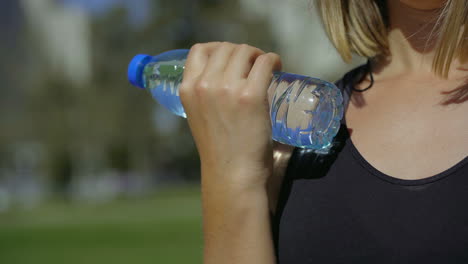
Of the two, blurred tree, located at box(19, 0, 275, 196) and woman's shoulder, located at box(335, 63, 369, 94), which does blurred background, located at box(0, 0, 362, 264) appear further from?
woman's shoulder, located at box(335, 63, 369, 94)

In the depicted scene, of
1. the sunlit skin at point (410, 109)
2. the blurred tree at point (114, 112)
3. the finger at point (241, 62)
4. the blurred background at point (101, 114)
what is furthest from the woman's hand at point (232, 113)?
the blurred tree at point (114, 112)

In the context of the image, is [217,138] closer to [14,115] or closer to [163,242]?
[163,242]

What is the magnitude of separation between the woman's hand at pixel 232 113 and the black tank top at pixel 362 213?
132 mm

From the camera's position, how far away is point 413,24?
5.81ft

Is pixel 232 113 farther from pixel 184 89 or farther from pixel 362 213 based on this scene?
pixel 362 213

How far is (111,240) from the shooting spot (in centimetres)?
1603

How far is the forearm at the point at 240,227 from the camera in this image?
4.81ft

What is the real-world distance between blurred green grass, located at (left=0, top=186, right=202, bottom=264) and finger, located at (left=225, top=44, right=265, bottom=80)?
10.2 meters

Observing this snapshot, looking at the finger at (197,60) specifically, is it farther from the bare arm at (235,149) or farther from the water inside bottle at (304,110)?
the water inside bottle at (304,110)

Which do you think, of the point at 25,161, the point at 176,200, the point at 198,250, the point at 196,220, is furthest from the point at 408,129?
the point at 25,161

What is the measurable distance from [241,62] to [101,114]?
39483 mm

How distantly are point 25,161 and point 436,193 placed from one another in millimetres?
52930

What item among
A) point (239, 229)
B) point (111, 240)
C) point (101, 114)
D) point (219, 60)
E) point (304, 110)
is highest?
point (219, 60)

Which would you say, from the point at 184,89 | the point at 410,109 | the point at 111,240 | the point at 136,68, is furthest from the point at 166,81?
the point at 111,240
